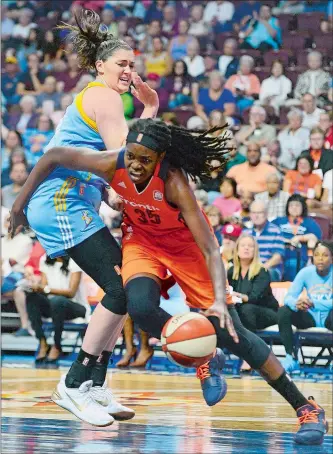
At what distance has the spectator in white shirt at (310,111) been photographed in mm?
13312

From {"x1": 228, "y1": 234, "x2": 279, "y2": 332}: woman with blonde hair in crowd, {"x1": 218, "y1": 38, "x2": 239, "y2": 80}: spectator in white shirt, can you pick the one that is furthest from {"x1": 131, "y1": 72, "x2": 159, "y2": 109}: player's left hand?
{"x1": 218, "y1": 38, "x2": 239, "y2": 80}: spectator in white shirt

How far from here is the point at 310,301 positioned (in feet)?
33.4

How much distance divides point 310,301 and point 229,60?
6.00 m

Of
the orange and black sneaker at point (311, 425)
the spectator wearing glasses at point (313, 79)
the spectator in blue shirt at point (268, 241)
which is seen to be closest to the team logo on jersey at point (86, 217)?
the orange and black sneaker at point (311, 425)

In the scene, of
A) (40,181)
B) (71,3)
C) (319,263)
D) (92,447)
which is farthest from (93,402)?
(71,3)

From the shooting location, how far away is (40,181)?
545 cm

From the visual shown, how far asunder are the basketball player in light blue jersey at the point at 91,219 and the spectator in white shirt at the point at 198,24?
10760 millimetres

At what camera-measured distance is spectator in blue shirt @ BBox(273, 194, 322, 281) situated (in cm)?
1095

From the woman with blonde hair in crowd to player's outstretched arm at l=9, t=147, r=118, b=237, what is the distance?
4.73 m

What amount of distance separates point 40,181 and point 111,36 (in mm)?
965

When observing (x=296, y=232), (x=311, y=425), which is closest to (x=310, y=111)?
(x=296, y=232)

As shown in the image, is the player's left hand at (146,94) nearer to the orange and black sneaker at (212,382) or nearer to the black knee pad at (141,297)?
the black knee pad at (141,297)

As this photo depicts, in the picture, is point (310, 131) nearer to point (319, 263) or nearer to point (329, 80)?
point (329, 80)

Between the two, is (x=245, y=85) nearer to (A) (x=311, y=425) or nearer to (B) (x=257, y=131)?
(B) (x=257, y=131)
